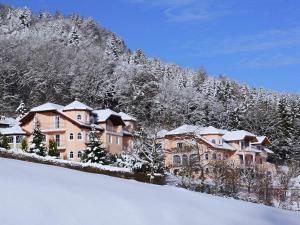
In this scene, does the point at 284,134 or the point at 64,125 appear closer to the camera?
the point at 64,125

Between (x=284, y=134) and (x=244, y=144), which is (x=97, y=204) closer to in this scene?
(x=244, y=144)

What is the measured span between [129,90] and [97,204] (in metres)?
73.9

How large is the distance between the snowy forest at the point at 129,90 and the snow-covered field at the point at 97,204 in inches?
1994

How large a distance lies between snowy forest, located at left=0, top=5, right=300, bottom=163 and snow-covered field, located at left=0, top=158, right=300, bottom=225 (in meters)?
50.6

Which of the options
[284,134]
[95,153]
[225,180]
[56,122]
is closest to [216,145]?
[56,122]

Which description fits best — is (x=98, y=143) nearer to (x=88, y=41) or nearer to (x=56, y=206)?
(x=56, y=206)

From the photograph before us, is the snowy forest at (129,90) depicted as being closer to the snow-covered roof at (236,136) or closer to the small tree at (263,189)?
the snow-covered roof at (236,136)

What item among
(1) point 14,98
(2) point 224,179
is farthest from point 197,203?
(1) point 14,98

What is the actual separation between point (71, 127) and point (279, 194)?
21.1 metres

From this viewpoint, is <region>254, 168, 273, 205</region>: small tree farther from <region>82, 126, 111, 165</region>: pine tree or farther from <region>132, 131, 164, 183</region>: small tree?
<region>82, 126, 111, 165</region>: pine tree

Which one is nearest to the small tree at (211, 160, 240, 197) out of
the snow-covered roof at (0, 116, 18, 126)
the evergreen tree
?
the snow-covered roof at (0, 116, 18, 126)

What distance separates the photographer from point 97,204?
7840mm

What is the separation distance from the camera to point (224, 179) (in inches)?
1282

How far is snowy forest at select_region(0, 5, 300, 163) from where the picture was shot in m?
72.1
